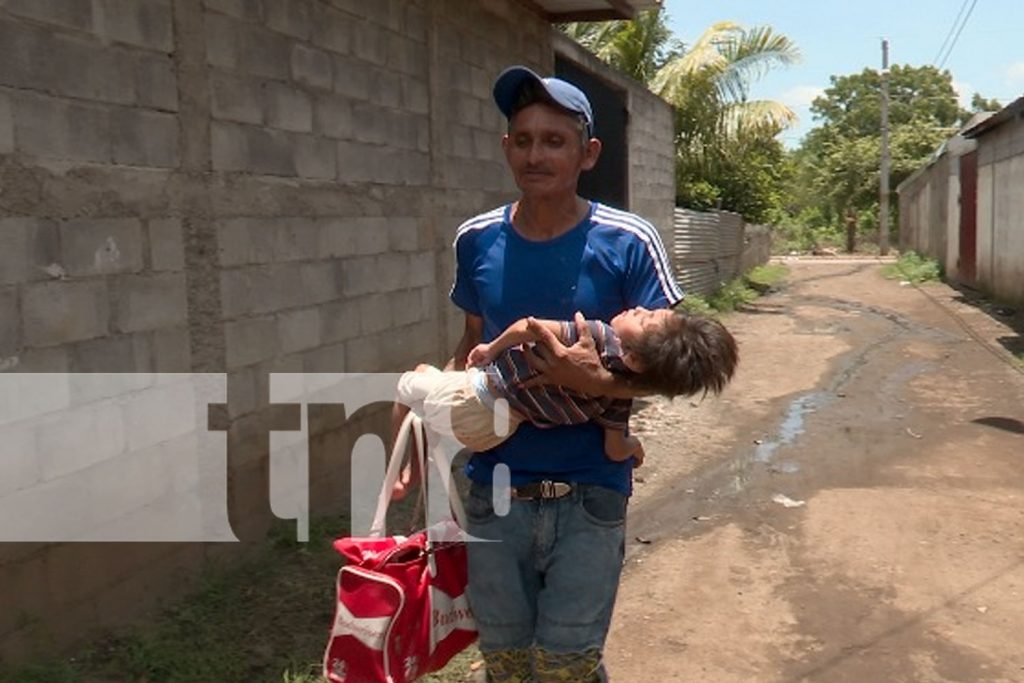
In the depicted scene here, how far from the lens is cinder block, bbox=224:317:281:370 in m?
4.34

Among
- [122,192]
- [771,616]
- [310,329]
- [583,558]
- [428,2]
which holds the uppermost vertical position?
[428,2]

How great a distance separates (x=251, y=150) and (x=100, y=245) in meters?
1.06

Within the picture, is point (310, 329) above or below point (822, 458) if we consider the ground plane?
above

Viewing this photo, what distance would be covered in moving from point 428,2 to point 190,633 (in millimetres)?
4154

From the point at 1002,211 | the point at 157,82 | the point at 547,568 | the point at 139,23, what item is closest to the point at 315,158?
the point at 157,82

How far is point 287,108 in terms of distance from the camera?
4.79 meters

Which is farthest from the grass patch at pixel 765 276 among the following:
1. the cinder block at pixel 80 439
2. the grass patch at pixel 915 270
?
the cinder block at pixel 80 439

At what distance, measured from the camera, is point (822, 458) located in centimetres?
673

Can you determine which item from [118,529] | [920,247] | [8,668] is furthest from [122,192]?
[920,247]

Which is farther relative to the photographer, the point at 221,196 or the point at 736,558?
the point at 736,558

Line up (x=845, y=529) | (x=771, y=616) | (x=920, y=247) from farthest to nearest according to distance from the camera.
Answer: (x=920, y=247) < (x=845, y=529) < (x=771, y=616)

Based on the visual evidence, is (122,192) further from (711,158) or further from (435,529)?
(711,158)

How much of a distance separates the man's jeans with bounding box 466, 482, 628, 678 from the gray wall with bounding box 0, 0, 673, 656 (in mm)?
1854

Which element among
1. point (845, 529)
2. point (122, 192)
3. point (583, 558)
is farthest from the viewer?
point (845, 529)
